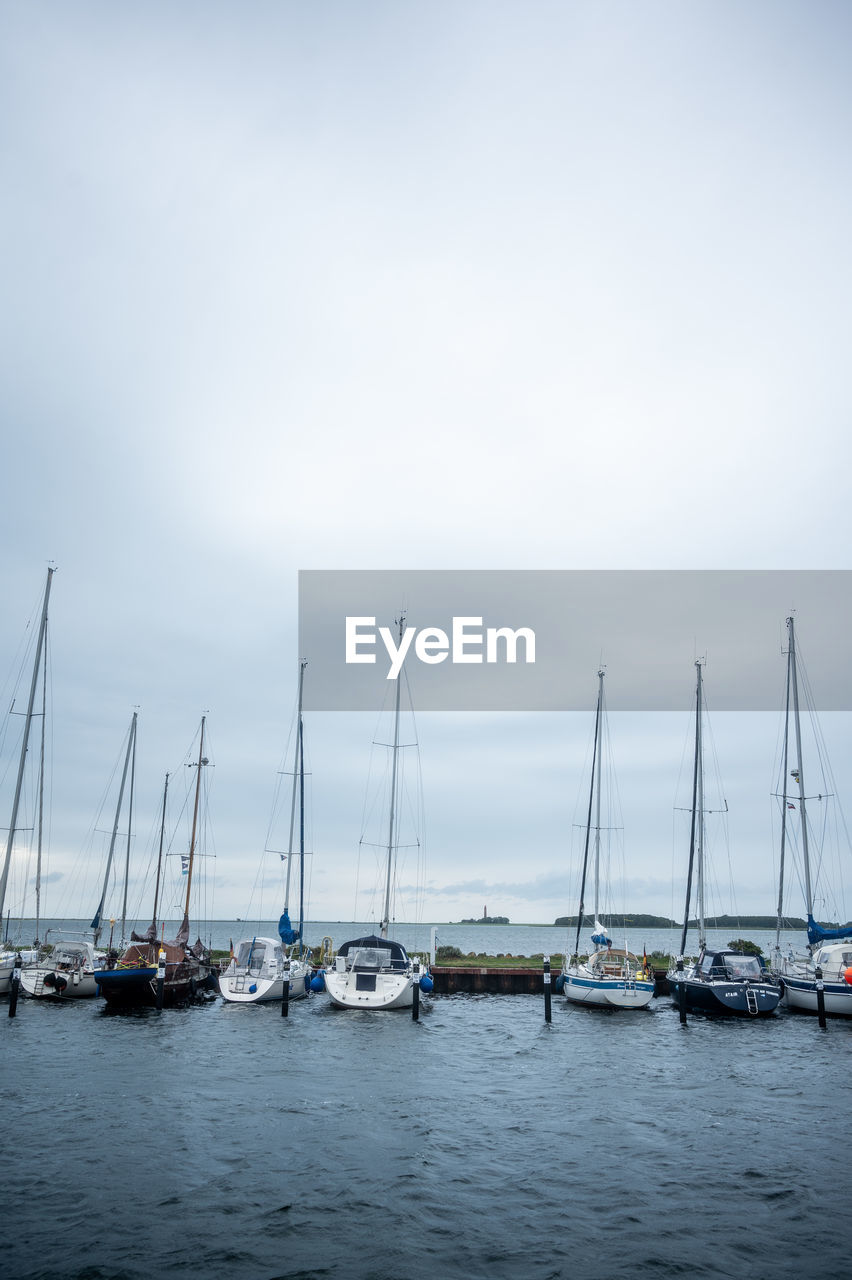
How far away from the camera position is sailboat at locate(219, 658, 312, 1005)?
142 ft

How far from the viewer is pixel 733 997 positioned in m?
40.4

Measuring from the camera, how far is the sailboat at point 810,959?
40875mm

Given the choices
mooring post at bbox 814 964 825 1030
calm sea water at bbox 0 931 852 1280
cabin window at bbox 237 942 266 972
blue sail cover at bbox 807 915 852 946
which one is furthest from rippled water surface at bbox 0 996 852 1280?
cabin window at bbox 237 942 266 972

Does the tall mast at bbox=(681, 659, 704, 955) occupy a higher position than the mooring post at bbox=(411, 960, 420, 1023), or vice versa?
the tall mast at bbox=(681, 659, 704, 955)

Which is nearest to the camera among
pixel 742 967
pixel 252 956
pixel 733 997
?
pixel 733 997

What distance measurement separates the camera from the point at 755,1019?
41.4 metres

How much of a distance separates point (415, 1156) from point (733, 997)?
2690cm

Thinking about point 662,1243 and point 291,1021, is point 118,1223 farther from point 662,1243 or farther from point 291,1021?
point 291,1021

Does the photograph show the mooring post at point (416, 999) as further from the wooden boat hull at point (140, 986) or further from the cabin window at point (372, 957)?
the wooden boat hull at point (140, 986)

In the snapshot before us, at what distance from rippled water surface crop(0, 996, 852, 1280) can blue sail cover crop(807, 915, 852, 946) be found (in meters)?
9.76

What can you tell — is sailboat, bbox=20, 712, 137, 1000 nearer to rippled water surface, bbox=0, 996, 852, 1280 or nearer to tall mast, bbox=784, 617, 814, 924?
rippled water surface, bbox=0, 996, 852, 1280

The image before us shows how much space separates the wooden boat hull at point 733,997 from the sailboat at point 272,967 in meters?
19.9

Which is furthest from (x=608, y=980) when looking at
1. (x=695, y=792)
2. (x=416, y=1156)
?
(x=416, y=1156)

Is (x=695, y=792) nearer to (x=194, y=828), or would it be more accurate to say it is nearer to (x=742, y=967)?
(x=742, y=967)
